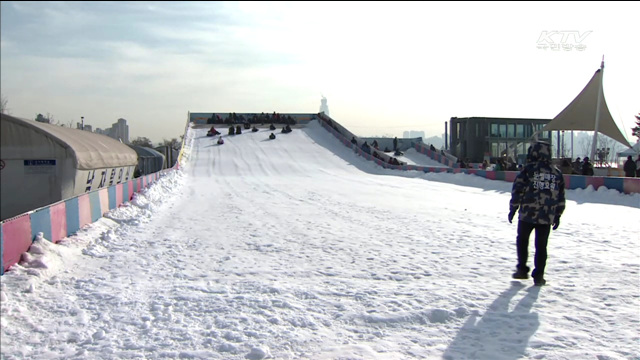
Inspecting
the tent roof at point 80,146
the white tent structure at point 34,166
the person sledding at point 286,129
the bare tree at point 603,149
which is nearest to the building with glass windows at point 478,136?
the bare tree at point 603,149

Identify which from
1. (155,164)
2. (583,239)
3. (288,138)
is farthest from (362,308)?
(288,138)

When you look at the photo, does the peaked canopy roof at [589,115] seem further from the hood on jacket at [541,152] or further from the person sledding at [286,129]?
the person sledding at [286,129]

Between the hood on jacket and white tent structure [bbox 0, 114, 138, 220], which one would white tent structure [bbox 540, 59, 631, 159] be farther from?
white tent structure [bbox 0, 114, 138, 220]

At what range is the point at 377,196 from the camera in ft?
53.0

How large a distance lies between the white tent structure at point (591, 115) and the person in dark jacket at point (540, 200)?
65.3ft

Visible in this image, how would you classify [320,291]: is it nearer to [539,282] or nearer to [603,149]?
[539,282]

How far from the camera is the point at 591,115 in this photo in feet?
78.6

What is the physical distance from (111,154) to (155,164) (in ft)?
51.4

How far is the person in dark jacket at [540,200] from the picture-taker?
17.5ft

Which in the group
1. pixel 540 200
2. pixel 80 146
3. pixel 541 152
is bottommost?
pixel 540 200

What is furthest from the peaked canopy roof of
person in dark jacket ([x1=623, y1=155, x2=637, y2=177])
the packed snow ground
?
the packed snow ground

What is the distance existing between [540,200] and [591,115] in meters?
22.0

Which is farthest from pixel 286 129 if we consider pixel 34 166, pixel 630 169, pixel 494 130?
pixel 34 166

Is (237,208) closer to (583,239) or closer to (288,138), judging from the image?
(583,239)
